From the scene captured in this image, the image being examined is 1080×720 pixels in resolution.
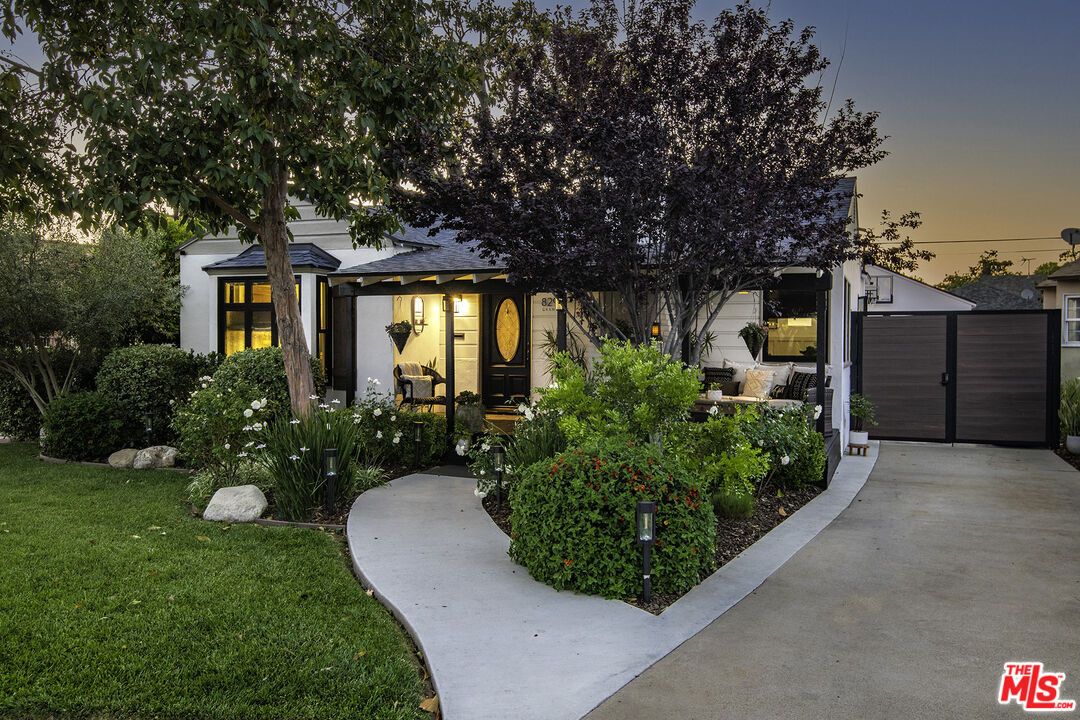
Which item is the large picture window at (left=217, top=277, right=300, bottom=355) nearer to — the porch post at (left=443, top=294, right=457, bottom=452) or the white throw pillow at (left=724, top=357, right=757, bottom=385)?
the porch post at (left=443, top=294, right=457, bottom=452)

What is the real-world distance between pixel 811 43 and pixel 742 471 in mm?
4601

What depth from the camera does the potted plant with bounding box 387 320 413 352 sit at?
39.7 ft

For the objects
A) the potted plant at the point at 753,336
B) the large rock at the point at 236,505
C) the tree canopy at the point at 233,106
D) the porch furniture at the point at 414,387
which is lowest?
the large rock at the point at 236,505

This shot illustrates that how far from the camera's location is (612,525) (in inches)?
180

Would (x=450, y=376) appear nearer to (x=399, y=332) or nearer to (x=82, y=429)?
(x=399, y=332)

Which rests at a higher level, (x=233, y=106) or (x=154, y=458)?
(x=233, y=106)

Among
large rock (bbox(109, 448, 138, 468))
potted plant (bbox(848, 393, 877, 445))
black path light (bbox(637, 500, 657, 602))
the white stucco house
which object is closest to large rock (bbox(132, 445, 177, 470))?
large rock (bbox(109, 448, 138, 468))

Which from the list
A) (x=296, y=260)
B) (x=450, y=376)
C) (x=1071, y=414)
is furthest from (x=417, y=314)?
(x=1071, y=414)

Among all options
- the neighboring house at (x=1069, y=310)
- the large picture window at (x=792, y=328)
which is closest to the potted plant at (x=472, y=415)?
the large picture window at (x=792, y=328)

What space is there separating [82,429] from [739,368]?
9.21m

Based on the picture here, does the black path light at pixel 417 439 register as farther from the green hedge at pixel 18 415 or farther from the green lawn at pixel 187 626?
the green hedge at pixel 18 415

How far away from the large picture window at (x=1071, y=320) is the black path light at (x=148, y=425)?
572 inches

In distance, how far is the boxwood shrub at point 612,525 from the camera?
180 inches

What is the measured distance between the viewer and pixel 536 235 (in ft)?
24.5
